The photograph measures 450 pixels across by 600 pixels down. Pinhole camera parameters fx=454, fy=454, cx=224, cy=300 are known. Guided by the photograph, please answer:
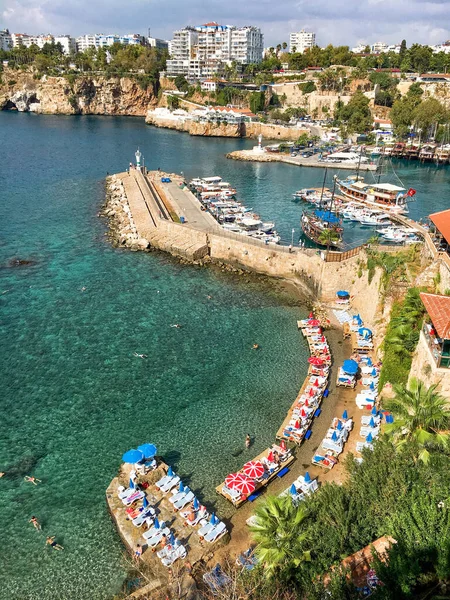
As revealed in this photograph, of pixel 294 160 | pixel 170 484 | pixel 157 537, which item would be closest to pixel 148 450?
pixel 170 484

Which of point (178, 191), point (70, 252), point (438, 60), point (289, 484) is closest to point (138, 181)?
point (178, 191)

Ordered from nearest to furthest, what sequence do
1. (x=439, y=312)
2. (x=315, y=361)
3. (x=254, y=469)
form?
(x=439, y=312)
(x=254, y=469)
(x=315, y=361)

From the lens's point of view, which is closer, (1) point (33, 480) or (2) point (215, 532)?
(2) point (215, 532)

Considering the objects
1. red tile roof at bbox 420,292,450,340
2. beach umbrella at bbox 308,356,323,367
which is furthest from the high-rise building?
red tile roof at bbox 420,292,450,340

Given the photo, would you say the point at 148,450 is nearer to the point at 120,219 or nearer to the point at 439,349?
the point at 439,349

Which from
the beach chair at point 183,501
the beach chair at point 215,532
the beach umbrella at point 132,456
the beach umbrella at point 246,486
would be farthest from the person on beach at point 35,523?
the beach umbrella at point 246,486

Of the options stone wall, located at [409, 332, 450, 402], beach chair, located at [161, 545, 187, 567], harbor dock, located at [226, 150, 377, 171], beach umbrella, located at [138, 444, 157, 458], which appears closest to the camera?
A: beach chair, located at [161, 545, 187, 567]

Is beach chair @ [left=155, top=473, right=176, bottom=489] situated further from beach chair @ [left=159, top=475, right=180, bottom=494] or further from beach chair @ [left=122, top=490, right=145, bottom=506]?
beach chair @ [left=122, top=490, right=145, bottom=506]
